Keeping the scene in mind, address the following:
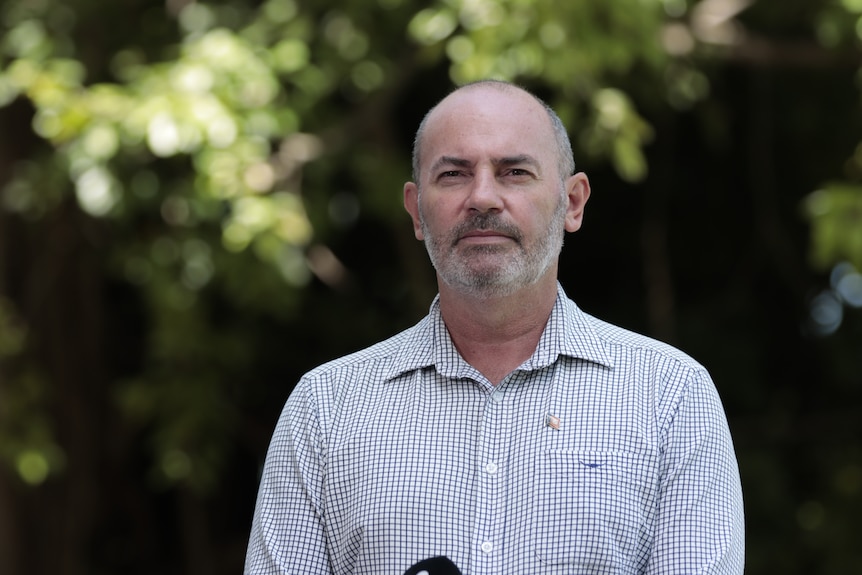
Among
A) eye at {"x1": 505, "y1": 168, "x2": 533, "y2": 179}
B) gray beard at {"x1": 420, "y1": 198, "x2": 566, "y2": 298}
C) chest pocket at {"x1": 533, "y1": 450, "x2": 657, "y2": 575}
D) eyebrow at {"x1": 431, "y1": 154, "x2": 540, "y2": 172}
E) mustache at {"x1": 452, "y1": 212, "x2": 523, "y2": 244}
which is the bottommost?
chest pocket at {"x1": 533, "y1": 450, "x2": 657, "y2": 575}

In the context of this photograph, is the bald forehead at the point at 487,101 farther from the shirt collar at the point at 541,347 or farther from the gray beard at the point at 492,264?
the shirt collar at the point at 541,347

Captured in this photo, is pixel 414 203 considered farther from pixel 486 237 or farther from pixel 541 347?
pixel 541 347

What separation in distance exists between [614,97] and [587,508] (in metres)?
2.60

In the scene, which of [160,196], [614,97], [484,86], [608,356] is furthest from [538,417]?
[160,196]

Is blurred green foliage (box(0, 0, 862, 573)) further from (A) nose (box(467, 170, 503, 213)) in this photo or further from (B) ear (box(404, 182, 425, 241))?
(A) nose (box(467, 170, 503, 213))

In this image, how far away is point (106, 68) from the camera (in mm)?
5527

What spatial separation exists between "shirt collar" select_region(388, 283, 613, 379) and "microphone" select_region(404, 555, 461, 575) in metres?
0.32

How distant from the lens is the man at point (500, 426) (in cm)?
192

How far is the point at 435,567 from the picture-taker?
76.2 inches

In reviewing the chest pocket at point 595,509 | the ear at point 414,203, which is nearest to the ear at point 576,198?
the ear at point 414,203

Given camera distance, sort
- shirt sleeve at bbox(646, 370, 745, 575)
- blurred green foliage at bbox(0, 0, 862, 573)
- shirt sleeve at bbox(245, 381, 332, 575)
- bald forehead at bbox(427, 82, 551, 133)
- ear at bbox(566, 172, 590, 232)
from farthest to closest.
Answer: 1. blurred green foliage at bbox(0, 0, 862, 573)
2. ear at bbox(566, 172, 590, 232)
3. bald forehead at bbox(427, 82, 551, 133)
4. shirt sleeve at bbox(245, 381, 332, 575)
5. shirt sleeve at bbox(646, 370, 745, 575)

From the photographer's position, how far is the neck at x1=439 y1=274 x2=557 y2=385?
2.11 metres

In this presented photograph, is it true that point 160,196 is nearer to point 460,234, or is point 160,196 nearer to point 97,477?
point 97,477

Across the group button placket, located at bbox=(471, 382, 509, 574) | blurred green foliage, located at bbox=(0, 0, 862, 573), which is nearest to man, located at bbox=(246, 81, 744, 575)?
button placket, located at bbox=(471, 382, 509, 574)
